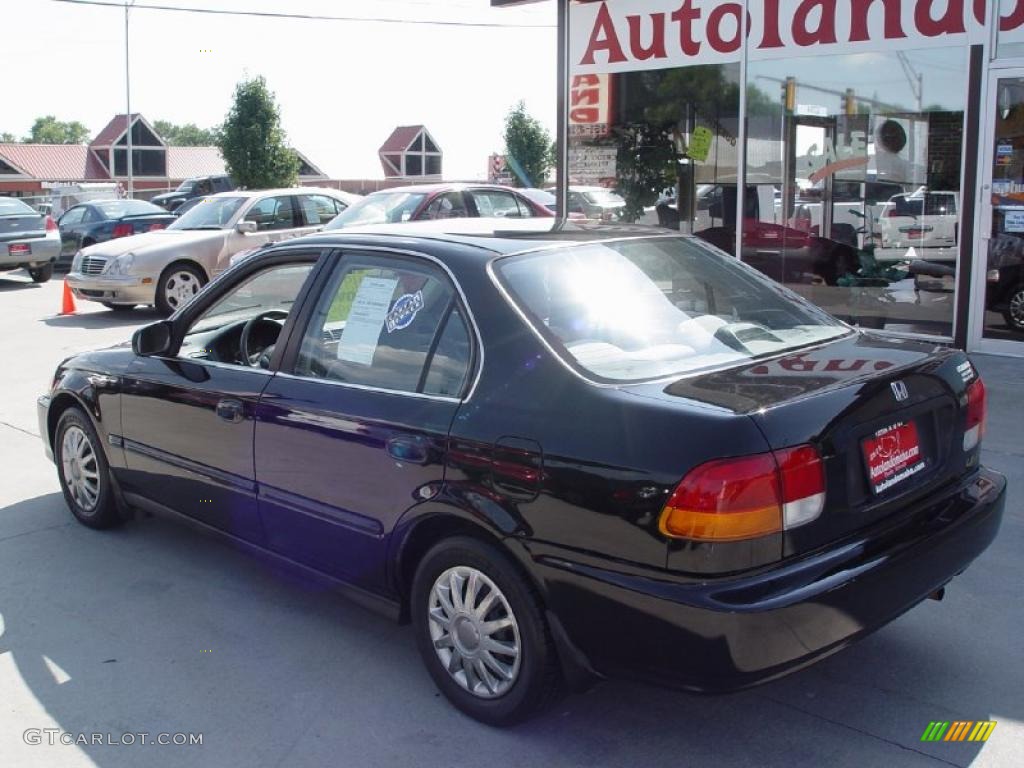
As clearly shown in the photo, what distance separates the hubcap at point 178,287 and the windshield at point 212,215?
93cm

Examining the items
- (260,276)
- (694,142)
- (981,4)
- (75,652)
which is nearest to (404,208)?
(694,142)

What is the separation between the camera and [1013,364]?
8.87 metres

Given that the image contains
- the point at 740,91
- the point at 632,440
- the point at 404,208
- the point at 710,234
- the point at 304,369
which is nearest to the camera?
the point at 632,440

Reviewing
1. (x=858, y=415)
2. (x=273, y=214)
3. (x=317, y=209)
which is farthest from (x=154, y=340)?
(x=317, y=209)

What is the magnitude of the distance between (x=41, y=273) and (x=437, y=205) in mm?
9838

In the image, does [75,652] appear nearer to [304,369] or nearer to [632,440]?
[304,369]

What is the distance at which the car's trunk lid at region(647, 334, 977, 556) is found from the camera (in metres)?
3.03

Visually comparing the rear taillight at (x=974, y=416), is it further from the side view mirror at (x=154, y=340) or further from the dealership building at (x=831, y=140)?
the dealership building at (x=831, y=140)

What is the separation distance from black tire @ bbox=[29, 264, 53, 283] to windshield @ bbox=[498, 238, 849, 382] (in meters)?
17.6

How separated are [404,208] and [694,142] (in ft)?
12.2

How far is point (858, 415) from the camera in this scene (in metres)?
3.14

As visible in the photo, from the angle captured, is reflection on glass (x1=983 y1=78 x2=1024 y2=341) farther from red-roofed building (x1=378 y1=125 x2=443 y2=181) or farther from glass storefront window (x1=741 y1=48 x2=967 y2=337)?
red-roofed building (x1=378 y1=125 x2=443 y2=181)

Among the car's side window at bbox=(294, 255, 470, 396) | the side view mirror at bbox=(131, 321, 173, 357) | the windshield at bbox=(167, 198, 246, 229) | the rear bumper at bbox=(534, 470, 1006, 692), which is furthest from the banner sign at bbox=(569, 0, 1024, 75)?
the side view mirror at bbox=(131, 321, 173, 357)

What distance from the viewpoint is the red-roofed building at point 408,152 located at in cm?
7869
